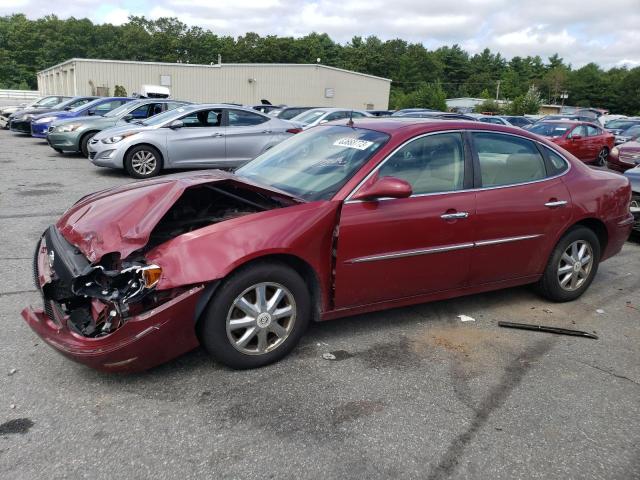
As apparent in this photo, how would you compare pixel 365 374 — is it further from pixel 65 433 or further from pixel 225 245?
pixel 65 433

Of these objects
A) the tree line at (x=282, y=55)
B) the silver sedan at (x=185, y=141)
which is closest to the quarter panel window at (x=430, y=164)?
the silver sedan at (x=185, y=141)

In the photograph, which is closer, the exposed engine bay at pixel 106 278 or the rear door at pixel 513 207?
the exposed engine bay at pixel 106 278

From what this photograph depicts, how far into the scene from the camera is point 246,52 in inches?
3438

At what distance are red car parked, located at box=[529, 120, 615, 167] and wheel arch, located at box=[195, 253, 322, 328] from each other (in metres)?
15.0

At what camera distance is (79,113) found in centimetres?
1612

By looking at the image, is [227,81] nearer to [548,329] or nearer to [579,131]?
[579,131]

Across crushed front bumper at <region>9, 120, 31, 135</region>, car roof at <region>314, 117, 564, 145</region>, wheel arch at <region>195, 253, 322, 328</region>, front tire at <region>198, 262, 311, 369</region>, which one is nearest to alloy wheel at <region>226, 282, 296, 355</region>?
front tire at <region>198, 262, 311, 369</region>

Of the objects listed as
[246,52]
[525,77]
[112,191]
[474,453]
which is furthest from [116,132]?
[525,77]

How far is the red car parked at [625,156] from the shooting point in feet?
44.2

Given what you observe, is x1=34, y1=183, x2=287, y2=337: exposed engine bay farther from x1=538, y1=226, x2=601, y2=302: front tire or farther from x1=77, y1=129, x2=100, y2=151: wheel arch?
x1=77, y1=129, x2=100, y2=151: wheel arch

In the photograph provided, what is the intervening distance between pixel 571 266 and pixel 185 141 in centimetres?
807

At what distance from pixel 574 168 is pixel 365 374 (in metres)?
2.83

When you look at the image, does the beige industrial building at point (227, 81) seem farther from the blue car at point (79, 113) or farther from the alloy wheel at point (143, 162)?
the alloy wheel at point (143, 162)

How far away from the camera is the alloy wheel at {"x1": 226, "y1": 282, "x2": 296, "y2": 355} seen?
3283 millimetres
